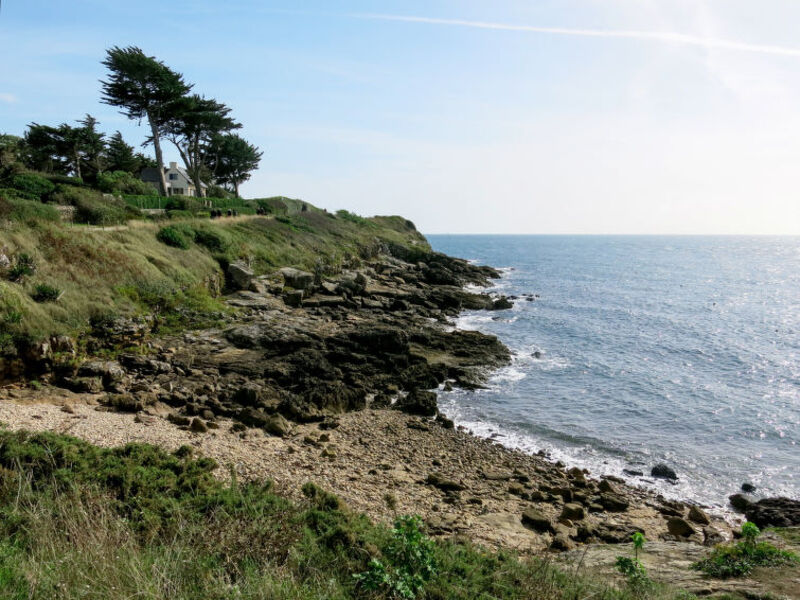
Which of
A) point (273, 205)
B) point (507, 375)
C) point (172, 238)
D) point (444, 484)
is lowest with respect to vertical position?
point (444, 484)

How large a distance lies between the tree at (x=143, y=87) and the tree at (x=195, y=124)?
3.71 ft

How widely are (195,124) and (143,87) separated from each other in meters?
6.65

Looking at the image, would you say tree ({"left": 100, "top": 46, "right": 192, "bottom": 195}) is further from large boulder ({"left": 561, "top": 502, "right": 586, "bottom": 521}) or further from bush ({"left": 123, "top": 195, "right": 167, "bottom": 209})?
large boulder ({"left": 561, "top": 502, "right": 586, "bottom": 521})

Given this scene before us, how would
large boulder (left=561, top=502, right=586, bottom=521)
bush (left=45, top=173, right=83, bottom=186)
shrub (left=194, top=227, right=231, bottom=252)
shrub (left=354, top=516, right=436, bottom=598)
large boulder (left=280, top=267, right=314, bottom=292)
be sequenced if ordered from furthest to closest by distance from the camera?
bush (left=45, top=173, right=83, bottom=186)
large boulder (left=280, top=267, right=314, bottom=292)
shrub (left=194, top=227, right=231, bottom=252)
large boulder (left=561, top=502, right=586, bottom=521)
shrub (left=354, top=516, right=436, bottom=598)

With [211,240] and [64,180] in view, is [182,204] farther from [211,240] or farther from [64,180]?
[211,240]

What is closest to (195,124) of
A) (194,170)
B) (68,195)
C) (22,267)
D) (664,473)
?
(194,170)

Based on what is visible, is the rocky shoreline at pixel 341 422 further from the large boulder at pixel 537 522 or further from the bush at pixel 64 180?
the bush at pixel 64 180

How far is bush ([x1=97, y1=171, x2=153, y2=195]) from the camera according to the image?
4228cm

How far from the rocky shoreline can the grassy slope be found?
1.32 metres

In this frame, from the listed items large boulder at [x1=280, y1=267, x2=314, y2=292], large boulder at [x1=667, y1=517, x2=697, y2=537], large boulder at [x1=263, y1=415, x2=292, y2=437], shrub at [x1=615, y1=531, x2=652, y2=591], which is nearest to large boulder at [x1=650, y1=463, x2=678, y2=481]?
large boulder at [x1=667, y1=517, x2=697, y2=537]

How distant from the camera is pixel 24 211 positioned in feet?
85.2

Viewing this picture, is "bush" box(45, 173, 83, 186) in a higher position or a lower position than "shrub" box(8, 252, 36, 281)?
higher

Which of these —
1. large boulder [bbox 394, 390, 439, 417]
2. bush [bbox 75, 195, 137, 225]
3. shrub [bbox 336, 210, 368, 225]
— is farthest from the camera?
shrub [bbox 336, 210, 368, 225]

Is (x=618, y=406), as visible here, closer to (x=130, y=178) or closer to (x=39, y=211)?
(x=39, y=211)
